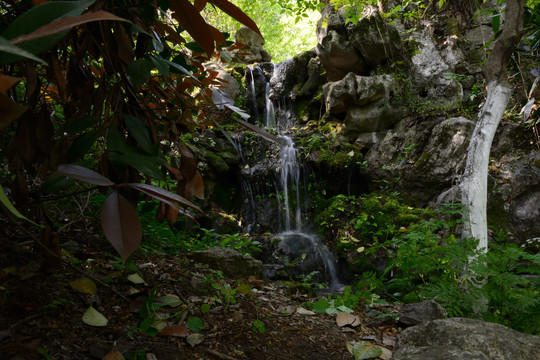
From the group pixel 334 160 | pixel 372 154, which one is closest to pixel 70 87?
pixel 334 160

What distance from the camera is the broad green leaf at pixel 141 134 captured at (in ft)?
2.78

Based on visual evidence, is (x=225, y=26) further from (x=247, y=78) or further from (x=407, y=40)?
(x=407, y=40)

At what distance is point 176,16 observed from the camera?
739 millimetres

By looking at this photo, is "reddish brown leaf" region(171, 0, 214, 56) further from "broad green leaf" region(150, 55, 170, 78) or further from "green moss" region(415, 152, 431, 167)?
"green moss" region(415, 152, 431, 167)

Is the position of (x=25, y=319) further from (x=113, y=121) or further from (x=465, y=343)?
(x=465, y=343)

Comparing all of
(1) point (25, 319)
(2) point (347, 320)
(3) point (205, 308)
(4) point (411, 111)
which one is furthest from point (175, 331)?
(4) point (411, 111)

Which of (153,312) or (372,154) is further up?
(372,154)

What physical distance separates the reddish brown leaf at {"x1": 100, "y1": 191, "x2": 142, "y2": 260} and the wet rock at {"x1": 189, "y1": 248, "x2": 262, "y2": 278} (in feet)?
7.07

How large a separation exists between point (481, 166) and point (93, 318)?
10.8ft

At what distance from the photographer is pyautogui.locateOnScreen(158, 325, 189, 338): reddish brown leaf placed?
1283mm

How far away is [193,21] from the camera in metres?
0.75

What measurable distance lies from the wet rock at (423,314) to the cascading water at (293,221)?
2381 millimetres

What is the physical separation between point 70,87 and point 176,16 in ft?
2.02

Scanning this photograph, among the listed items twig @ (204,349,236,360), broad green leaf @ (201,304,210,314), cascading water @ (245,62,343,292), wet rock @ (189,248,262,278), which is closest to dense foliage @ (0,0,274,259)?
twig @ (204,349,236,360)
